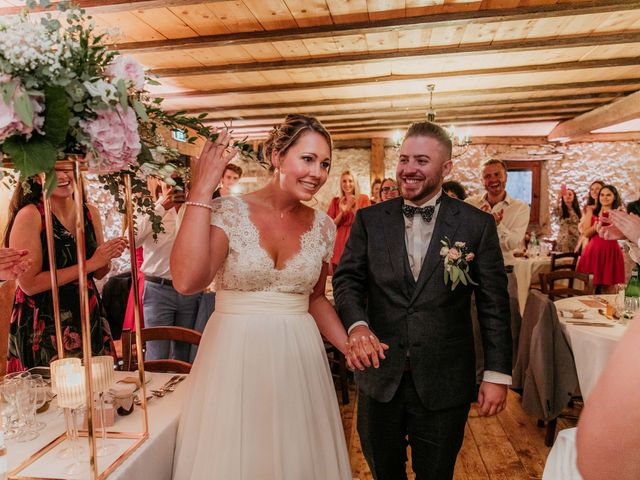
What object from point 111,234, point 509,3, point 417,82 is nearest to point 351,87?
point 417,82

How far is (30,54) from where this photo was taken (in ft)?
2.76

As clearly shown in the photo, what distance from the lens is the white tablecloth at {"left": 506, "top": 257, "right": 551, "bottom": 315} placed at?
20.1ft

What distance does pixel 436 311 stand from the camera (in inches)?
73.0

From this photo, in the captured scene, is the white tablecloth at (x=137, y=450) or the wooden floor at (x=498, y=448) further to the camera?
the wooden floor at (x=498, y=448)

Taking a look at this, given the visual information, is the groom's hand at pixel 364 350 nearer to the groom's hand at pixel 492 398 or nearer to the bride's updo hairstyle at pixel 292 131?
the groom's hand at pixel 492 398

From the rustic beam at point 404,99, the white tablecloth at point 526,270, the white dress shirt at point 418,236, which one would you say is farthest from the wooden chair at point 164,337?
the white tablecloth at point 526,270

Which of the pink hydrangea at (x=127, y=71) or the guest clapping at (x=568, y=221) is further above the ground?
the pink hydrangea at (x=127, y=71)

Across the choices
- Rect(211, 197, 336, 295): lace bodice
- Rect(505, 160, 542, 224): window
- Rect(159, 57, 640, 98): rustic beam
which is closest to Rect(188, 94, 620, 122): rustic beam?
Rect(159, 57, 640, 98): rustic beam

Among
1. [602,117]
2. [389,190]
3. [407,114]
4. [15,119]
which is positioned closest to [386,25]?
[389,190]

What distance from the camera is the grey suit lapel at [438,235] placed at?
72.9 inches

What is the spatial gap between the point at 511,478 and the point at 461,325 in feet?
4.71

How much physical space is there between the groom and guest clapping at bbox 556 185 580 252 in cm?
870

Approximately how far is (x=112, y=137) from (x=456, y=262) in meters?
1.34

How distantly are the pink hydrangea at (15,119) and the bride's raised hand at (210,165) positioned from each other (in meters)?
0.53
